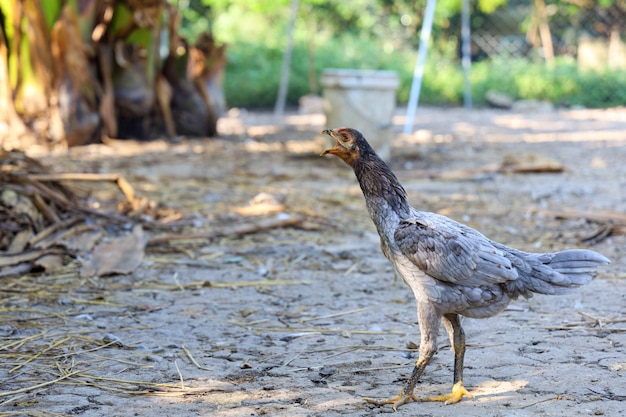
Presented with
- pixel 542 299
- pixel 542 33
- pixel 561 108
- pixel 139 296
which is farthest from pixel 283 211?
pixel 542 33

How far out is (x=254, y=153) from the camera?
379 inches

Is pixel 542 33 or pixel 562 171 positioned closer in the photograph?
pixel 562 171

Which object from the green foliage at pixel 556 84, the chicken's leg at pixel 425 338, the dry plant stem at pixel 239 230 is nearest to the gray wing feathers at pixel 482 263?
the chicken's leg at pixel 425 338

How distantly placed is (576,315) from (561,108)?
13.1 metres

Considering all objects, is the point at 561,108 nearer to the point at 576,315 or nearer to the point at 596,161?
the point at 596,161

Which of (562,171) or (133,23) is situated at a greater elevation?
(133,23)

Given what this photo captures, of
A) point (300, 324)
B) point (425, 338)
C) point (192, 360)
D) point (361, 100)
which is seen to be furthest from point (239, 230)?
point (361, 100)

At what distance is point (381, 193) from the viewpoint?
299cm

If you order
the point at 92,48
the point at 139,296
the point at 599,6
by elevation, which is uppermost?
the point at 599,6

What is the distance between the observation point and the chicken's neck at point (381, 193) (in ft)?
9.78

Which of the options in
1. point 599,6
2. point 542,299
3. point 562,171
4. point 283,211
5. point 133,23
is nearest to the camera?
point 542,299

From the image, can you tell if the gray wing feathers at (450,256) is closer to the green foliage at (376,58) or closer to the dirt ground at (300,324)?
the dirt ground at (300,324)

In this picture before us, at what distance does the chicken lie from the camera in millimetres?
2852

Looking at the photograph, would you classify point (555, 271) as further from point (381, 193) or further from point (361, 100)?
point (361, 100)
